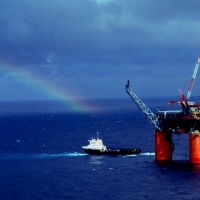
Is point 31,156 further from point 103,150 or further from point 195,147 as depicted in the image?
point 195,147

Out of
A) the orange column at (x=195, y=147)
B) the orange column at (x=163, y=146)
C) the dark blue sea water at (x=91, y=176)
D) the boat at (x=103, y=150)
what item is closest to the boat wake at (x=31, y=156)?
the dark blue sea water at (x=91, y=176)

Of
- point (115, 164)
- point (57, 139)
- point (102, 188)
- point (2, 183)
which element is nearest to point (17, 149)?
point (57, 139)

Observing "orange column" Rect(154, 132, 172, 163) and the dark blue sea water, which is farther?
"orange column" Rect(154, 132, 172, 163)

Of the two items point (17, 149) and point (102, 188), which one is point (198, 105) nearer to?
point (102, 188)

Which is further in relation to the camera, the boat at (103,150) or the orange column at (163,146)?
the boat at (103,150)

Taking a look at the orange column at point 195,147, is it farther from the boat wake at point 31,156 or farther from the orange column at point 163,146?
the boat wake at point 31,156

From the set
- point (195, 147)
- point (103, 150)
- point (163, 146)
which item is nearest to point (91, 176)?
point (163, 146)

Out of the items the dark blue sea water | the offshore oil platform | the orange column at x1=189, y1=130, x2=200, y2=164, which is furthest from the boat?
the orange column at x1=189, y1=130, x2=200, y2=164

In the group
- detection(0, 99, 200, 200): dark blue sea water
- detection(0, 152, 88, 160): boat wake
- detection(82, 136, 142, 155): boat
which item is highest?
detection(82, 136, 142, 155): boat

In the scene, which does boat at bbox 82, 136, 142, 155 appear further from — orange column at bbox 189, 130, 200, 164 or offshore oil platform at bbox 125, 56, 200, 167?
orange column at bbox 189, 130, 200, 164

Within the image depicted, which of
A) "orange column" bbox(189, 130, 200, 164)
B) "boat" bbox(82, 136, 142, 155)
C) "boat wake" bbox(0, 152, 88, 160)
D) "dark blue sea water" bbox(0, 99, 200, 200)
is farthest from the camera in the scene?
"boat" bbox(82, 136, 142, 155)

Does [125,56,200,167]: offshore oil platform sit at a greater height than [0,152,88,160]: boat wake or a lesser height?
greater

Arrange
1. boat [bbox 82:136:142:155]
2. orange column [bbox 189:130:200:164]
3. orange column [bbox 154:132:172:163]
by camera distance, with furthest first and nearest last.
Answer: boat [bbox 82:136:142:155], orange column [bbox 154:132:172:163], orange column [bbox 189:130:200:164]
